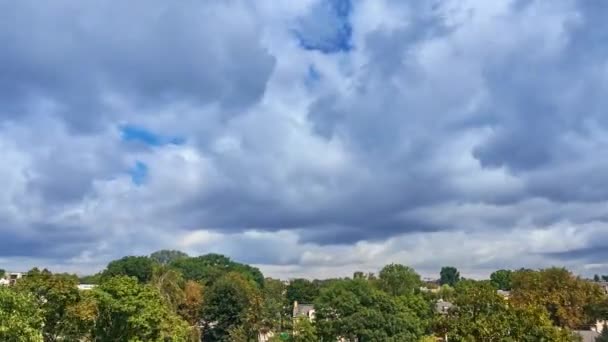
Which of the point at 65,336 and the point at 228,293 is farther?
the point at 228,293

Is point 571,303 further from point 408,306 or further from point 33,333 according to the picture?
point 33,333

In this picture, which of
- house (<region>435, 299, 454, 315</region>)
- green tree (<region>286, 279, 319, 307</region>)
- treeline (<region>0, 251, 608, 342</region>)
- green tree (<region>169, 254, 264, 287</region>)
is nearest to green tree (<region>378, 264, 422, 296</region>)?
treeline (<region>0, 251, 608, 342</region>)

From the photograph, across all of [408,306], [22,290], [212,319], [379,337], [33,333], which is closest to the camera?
[33,333]

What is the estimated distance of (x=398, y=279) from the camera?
312 ft

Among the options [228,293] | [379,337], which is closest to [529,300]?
[379,337]

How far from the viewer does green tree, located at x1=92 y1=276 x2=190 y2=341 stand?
3819 centimetres

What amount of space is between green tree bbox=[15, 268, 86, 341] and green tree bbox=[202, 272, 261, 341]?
3206cm

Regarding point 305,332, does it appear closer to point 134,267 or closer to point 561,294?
point 561,294

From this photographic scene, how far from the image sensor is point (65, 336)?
40.2 metres

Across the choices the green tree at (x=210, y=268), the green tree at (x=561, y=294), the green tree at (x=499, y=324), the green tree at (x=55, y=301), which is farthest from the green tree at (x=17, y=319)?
the green tree at (x=210, y=268)

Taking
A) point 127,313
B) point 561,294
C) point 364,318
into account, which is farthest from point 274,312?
point 127,313

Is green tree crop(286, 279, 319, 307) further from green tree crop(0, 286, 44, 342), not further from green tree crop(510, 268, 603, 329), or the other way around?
green tree crop(0, 286, 44, 342)

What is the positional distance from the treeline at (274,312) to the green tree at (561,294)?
112mm

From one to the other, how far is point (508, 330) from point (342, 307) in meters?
16.3
